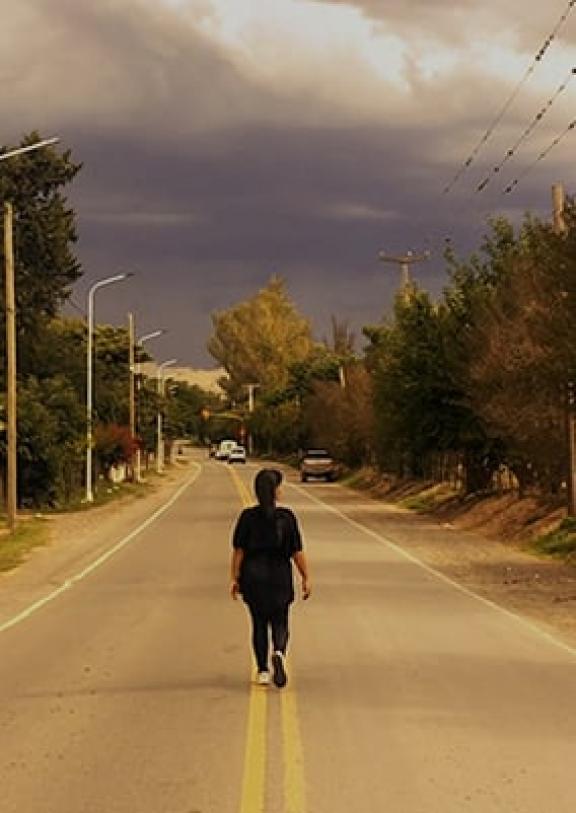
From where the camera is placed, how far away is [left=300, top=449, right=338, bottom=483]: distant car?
81750mm

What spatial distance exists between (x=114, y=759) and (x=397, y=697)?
10.2 feet

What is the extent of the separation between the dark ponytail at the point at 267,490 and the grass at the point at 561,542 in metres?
16.9

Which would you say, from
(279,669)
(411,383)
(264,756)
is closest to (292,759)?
(264,756)

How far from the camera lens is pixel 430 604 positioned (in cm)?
1994

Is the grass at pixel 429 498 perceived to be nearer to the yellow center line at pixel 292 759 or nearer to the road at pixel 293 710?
the road at pixel 293 710

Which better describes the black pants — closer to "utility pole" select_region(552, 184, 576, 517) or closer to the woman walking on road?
the woman walking on road

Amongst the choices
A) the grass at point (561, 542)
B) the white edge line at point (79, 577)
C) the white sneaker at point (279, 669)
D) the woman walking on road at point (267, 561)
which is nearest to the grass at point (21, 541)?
the white edge line at point (79, 577)

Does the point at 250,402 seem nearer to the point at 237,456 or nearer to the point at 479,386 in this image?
the point at 237,456

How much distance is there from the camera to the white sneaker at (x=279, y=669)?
11.9 meters

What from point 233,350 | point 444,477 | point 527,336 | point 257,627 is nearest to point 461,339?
point 527,336

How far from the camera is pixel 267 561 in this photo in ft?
38.9

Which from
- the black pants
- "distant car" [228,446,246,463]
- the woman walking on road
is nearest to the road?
the black pants

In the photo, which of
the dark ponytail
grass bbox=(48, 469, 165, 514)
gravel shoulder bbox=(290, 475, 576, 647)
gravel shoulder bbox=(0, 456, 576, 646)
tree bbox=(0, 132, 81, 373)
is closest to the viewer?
the dark ponytail

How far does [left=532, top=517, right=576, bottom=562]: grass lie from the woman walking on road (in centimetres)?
1681
